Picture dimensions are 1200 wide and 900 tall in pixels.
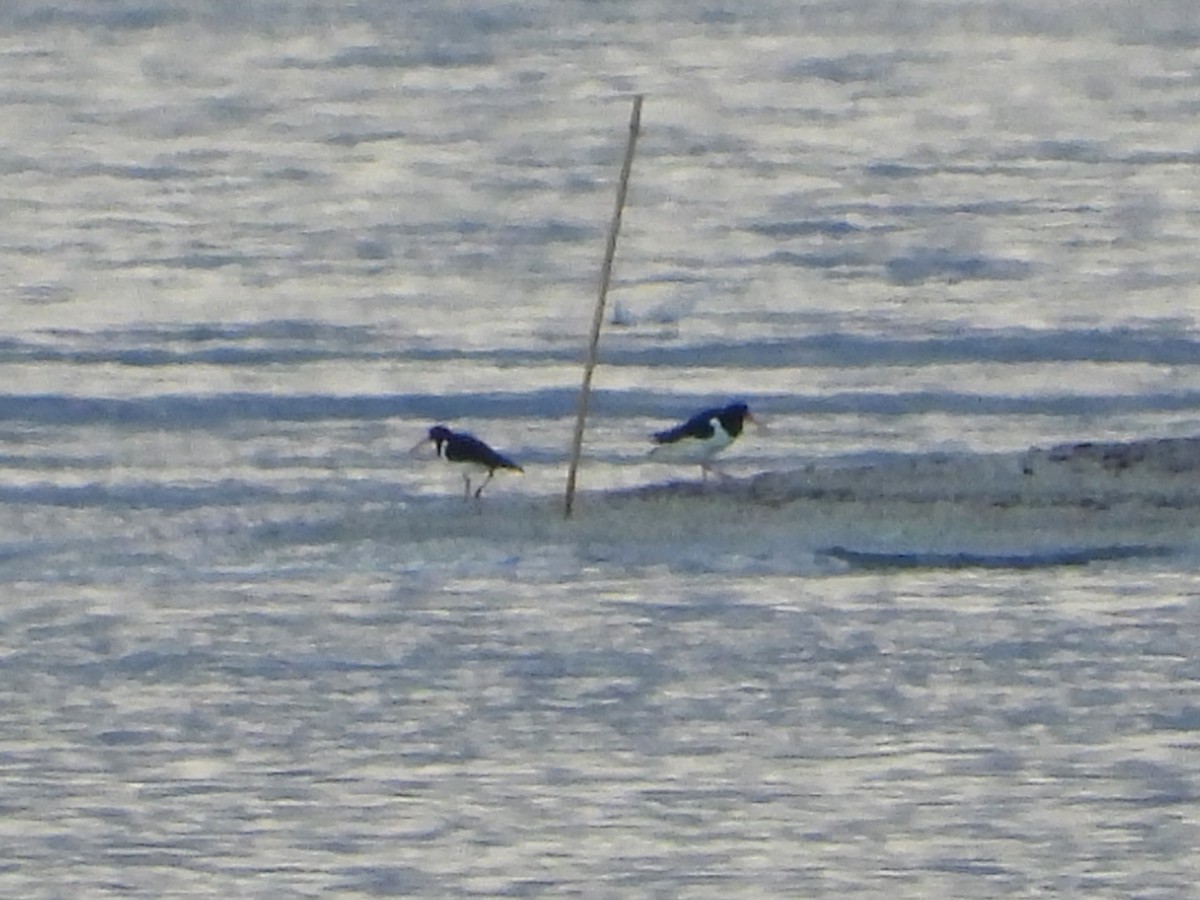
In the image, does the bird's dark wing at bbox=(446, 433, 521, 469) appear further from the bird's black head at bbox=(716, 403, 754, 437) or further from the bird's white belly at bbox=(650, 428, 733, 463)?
the bird's black head at bbox=(716, 403, 754, 437)

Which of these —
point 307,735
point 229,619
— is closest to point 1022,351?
point 229,619

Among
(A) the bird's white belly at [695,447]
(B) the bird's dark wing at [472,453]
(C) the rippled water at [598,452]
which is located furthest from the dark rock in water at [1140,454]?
(B) the bird's dark wing at [472,453]

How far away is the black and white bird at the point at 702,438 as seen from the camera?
1581 centimetres

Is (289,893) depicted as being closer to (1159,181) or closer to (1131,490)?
(1131,490)

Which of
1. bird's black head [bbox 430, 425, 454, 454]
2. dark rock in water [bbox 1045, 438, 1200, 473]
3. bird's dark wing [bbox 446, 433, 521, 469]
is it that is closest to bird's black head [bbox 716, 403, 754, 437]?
bird's dark wing [bbox 446, 433, 521, 469]

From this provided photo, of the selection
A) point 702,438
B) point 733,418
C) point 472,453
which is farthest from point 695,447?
point 472,453

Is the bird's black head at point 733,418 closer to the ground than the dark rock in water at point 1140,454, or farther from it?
farther from it

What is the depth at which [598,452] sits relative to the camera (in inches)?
681

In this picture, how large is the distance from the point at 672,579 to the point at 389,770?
9.98 ft

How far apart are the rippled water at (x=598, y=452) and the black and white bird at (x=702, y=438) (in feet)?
1.17

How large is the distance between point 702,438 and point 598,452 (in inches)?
60.3

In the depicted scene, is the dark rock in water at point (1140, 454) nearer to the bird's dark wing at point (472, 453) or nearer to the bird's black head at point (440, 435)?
the bird's dark wing at point (472, 453)

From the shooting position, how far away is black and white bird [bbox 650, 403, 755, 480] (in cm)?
1581

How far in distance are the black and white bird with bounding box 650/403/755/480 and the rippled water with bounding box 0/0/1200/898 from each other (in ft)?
1.17
